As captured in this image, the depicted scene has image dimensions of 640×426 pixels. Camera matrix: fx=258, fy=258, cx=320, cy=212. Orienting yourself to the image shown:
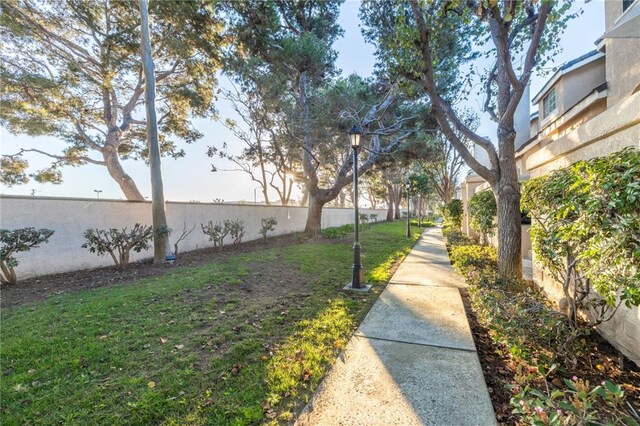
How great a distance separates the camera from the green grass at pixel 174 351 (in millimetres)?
2213

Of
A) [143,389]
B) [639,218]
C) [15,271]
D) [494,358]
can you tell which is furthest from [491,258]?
[15,271]

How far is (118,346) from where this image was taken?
3111 millimetres

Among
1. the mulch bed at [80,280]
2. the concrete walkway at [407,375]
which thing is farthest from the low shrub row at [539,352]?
the mulch bed at [80,280]

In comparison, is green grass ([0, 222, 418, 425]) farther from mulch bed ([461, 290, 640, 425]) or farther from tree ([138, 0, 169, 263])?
tree ([138, 0, 169, 263])

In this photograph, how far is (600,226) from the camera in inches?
84.2

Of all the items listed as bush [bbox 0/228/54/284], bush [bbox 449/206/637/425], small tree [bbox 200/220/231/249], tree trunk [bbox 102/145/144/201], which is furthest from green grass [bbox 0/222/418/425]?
tree trunk [bbox 102/145/144/201]

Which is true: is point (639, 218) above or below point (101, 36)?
below

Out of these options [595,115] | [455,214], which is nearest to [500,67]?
[595,115]

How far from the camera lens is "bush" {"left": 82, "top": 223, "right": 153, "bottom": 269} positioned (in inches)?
244

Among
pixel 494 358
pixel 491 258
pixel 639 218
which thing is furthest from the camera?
pixel 491 258

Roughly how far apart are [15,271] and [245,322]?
18.8 feet

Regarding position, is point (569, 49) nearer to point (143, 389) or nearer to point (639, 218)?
point (639, 218)

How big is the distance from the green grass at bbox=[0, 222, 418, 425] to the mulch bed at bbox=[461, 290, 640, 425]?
158 cm

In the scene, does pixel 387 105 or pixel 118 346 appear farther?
pixel 387 105
